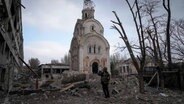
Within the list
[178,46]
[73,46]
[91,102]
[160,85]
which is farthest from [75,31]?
[91,102]

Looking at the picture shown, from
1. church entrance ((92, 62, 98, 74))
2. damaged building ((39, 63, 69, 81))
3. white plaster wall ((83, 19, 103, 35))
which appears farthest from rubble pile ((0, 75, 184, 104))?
white plaster wall ((83, 19, 103, 35))

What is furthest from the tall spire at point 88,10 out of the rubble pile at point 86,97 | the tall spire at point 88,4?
the rubble pile at point 86,97

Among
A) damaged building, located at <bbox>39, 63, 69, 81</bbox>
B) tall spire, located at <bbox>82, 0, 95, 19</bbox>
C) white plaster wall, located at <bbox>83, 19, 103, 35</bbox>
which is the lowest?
damaged building, located at <bbox>39, 63, 69, 81</bbox>

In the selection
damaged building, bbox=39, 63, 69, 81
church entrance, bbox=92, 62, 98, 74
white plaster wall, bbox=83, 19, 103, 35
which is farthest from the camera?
white plaster wall, bbox=83, 19, 103, 35

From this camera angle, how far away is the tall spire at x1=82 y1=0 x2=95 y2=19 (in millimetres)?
51656

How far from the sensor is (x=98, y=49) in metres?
49.0

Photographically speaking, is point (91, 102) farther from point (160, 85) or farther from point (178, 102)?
point (160, 85)

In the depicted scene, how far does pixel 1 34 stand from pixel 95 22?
4247cm

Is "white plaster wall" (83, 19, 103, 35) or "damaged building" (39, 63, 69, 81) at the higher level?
"white plaster wall" (83, 19, 103, 35)

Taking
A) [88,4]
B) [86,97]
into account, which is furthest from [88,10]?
[86,97]

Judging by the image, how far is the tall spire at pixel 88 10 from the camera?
51.7 metres

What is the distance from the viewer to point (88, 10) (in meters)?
52.0

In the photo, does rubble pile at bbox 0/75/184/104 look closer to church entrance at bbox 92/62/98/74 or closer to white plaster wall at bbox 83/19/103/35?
church entrance at bbox 92/62/98/74

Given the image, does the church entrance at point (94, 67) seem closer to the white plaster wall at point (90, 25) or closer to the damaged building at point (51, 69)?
the damaged building at point (51, 69)
